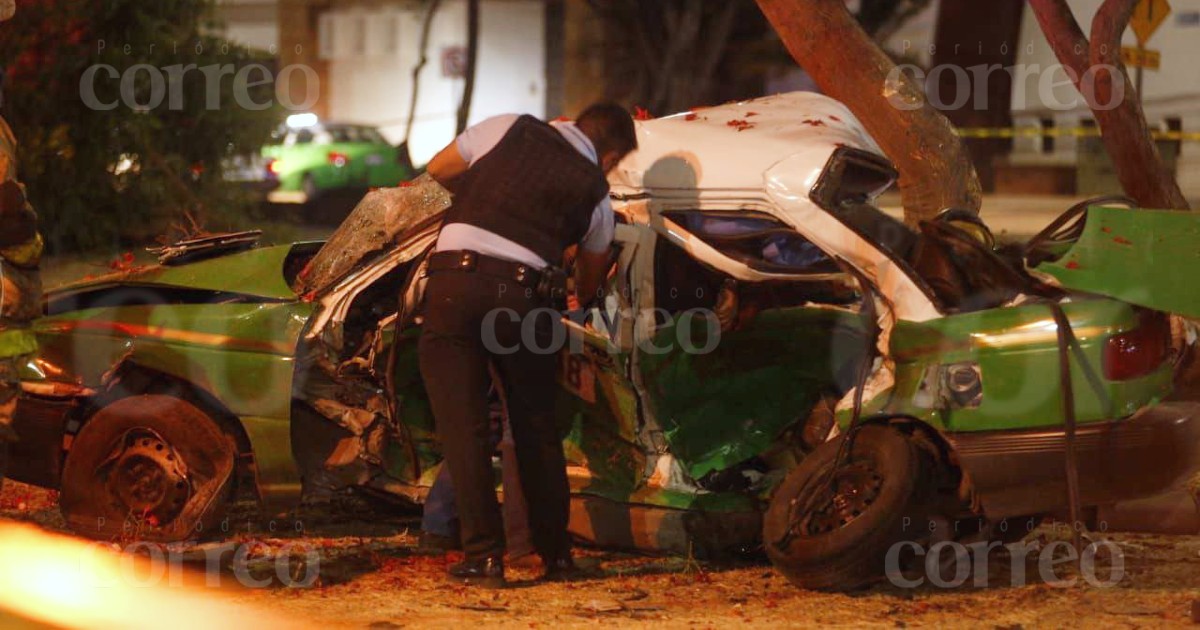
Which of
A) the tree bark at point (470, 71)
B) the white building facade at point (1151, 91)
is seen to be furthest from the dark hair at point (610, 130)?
the tree bark at point (470, 71)

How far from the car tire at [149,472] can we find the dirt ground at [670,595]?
0.18 metres

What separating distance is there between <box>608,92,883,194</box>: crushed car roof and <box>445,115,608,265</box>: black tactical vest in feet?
1.21

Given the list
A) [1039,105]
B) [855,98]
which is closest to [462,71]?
[1039,105]

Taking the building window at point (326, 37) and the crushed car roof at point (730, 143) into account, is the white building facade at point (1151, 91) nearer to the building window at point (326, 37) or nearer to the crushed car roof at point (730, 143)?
the building window at point (326, 37)

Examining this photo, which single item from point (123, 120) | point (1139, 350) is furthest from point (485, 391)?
point (123, 120)

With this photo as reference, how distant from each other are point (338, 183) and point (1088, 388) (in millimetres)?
18467

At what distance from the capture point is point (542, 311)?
5.75 meters

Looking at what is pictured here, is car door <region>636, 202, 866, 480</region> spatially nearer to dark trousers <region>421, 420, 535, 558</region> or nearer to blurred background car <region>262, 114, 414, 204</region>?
dark trousers <region>421, 420, 535, 558</region>

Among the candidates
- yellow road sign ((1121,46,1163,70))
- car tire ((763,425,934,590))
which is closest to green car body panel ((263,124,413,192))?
yellow road sign ((1121,46,1163,70))

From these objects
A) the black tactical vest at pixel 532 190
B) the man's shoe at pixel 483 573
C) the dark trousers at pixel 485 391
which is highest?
the black tactical vest at pixel 532 190

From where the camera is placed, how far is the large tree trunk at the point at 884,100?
8.80 meters

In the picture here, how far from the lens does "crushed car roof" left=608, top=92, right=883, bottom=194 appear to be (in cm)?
583

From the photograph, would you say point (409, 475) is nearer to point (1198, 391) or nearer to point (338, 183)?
point (1198, 391)

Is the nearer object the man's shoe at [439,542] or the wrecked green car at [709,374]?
the wrecked green car at [709,374]
